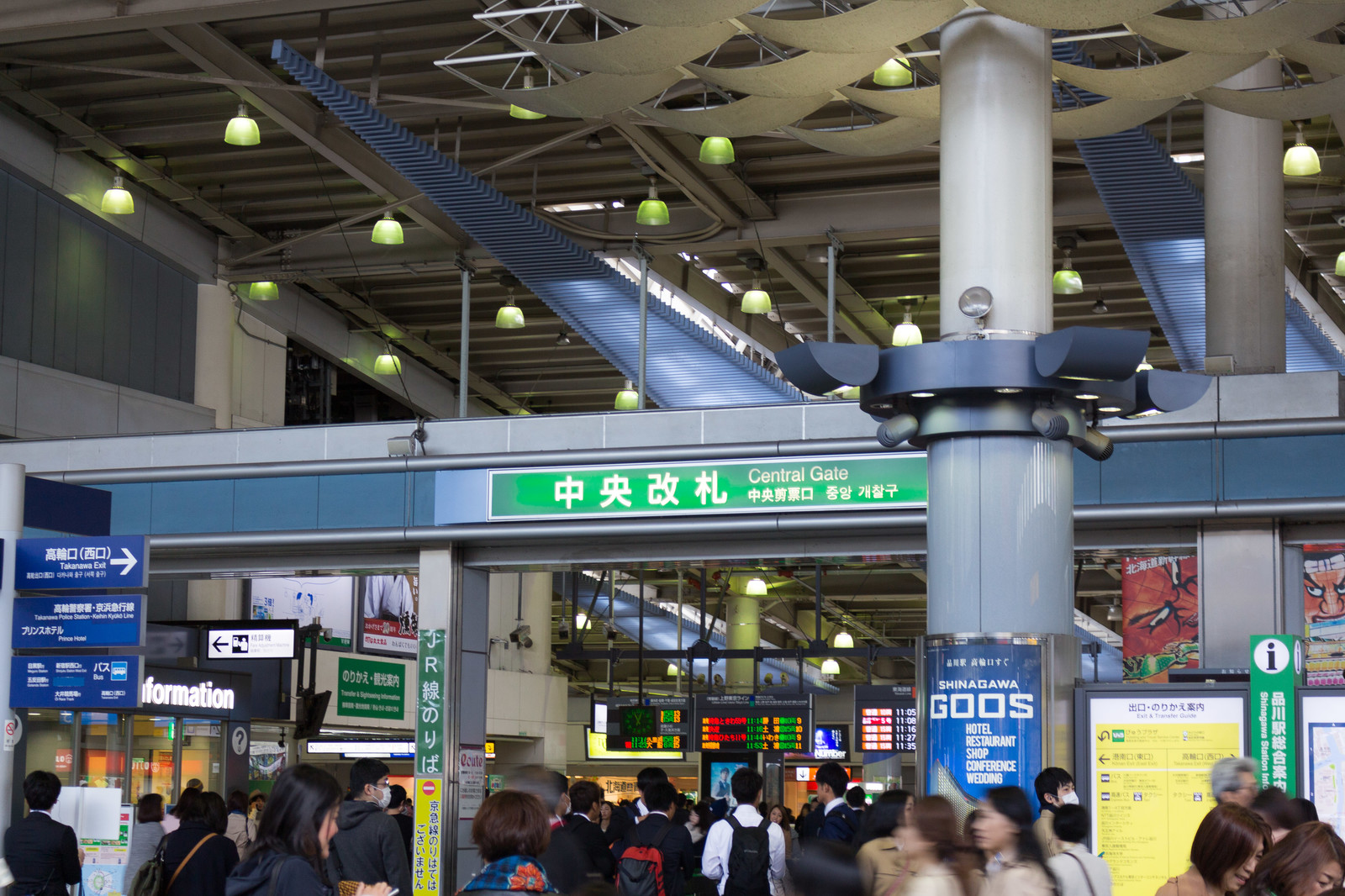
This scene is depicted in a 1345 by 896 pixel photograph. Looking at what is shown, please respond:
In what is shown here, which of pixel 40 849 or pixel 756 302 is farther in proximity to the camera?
pixel 756 302

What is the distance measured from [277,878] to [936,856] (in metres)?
1.71

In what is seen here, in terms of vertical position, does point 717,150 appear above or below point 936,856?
above

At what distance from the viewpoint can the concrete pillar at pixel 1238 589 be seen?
10680mm

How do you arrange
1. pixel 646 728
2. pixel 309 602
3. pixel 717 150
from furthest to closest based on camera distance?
1. pixel 309 602
2. pixel 646 728
3. pixel 717 150

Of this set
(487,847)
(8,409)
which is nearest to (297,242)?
(8,409)

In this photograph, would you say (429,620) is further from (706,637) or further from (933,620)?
(706,637)

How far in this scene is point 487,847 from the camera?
13.5 feet

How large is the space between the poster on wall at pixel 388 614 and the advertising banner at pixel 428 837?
11.0 meters

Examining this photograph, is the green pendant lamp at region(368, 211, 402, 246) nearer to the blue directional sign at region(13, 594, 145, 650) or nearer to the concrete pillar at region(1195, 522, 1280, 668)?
the blue directional sign at region(13, 594, 145, 650)

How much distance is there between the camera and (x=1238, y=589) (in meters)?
10.8

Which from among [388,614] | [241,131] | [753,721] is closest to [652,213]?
[241,131]

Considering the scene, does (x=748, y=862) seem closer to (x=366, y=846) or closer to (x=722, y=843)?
(x=722, y=843)

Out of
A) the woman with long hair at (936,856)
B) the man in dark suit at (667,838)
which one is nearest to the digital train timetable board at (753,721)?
the man in dark suit at (667,838)

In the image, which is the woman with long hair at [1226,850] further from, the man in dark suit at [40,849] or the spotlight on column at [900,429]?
the man in dark suit at [40,849]
